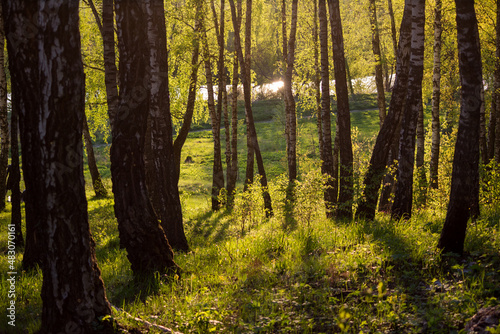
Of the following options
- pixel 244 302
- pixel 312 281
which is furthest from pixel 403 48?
pixel 244 302

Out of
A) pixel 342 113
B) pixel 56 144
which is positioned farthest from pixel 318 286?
pixel 342 113

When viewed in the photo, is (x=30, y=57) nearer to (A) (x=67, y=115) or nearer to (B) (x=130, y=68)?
(A) (x=67, y=115)

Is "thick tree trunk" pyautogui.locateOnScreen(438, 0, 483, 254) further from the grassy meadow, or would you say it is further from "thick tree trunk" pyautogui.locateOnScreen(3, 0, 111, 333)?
"thick tree trunk" pyautogui.locateOnScreen(3, 0, 111, 333)

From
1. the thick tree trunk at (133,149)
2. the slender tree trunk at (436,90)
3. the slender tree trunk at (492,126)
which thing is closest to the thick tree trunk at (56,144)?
the thick tree trunk at (133,149)

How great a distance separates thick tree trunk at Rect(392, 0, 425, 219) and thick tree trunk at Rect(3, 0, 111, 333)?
6933mm

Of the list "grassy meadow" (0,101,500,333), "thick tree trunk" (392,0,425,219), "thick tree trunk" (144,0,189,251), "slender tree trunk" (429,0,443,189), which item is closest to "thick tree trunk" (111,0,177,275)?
"grassy meadow" (0,101,500,333)

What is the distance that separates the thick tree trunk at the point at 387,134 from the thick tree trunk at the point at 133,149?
17.2 ft

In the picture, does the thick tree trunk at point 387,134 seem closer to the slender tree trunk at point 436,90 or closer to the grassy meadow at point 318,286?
the grassy meadow at point 318,286

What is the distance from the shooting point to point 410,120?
8.73 metres

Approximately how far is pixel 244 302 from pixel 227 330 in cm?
69

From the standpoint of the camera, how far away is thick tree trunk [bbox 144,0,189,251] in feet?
24.0

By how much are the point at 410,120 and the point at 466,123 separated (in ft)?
11.3

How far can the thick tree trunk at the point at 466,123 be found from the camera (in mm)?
5281

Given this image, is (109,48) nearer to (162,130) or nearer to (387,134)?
(162,130)
